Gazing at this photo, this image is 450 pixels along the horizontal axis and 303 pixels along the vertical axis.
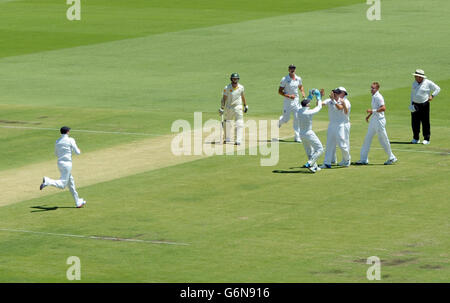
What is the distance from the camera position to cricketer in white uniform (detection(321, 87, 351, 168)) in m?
28.3

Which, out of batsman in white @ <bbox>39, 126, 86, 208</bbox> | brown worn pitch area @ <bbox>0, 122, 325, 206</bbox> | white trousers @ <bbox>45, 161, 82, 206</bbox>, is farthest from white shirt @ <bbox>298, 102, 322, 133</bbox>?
white trousers @ <bbox>45, 161, 82, 206</bbox>

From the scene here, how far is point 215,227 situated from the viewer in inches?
891

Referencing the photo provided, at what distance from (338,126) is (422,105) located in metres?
4.93

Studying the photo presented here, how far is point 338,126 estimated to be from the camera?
93.3 feet

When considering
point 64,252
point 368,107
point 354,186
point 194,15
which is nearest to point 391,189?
point 354,186

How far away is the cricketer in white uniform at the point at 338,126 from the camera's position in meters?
28.3

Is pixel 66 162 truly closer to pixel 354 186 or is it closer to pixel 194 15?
pixel 354 186

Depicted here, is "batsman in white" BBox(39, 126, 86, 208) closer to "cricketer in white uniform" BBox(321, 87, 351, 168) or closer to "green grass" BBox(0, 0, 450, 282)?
"green grass" BBox(0, 0, 450, 282)

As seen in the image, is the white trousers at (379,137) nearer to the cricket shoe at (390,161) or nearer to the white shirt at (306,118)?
the cricket shoe at (390,161)

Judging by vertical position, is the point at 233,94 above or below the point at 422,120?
above

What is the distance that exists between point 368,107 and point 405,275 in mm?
20354

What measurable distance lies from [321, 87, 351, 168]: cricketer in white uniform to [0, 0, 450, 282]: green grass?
1.88 feet

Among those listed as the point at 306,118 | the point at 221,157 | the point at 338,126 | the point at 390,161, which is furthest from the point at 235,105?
the point at 390,161

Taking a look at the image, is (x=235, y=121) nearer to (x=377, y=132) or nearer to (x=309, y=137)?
(x=309, y=137)
